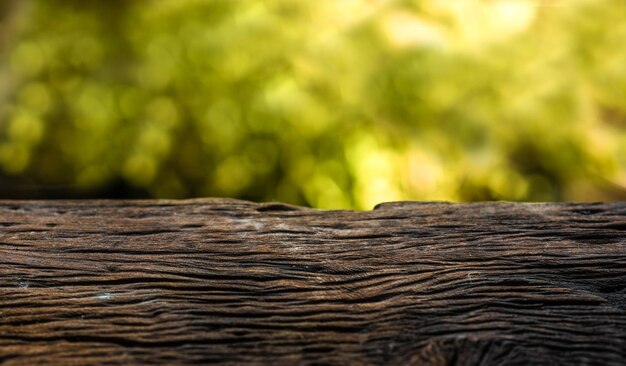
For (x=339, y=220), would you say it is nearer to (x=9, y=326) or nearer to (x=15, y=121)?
(x=9, y=326)

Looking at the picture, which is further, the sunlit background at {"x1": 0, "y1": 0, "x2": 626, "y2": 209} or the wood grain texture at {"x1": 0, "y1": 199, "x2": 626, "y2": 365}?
the sunlit background at {"x1": 0, "y1": 0, "x2": 626, "y2": 209}

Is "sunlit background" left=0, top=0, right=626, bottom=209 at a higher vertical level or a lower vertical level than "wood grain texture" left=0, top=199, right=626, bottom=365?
higher

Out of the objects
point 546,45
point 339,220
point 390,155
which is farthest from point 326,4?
point 339,220

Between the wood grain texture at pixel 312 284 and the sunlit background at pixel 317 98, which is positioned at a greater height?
the sunlit background at pixel 317 98

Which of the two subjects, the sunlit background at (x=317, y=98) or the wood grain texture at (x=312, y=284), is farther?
the sunlit background at (x=317, y=98)
